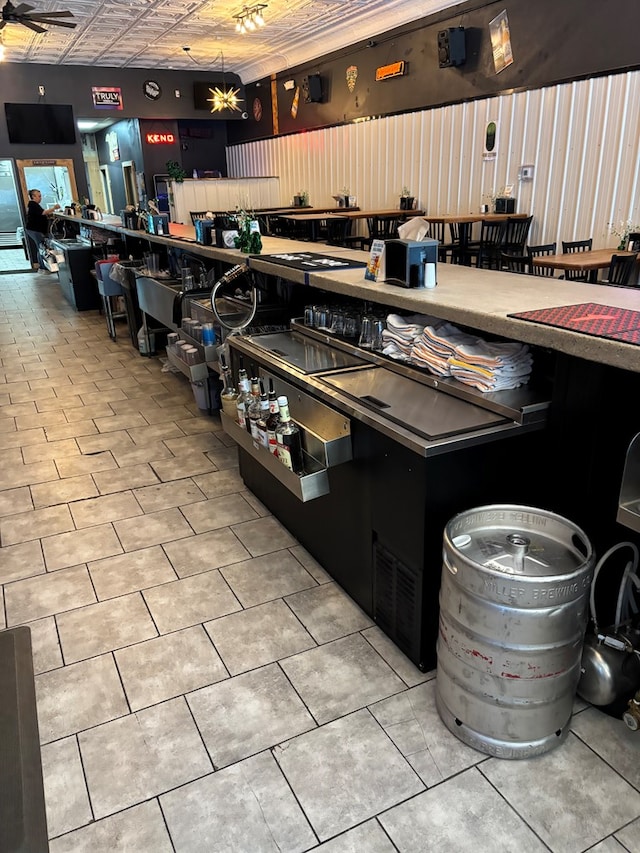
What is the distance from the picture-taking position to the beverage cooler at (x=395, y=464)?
215 cm

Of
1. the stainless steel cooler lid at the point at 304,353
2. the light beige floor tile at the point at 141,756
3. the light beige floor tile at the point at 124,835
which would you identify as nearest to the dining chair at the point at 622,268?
the stainless steel cooler lid at the point at 304,353

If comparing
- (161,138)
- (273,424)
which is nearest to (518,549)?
(273,424)

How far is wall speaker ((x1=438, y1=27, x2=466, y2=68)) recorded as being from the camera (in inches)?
317

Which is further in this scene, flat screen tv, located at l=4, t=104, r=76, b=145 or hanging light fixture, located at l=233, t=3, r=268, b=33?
flat screen tv, located at l=4, t=104, r=76, b=145

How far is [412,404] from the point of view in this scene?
7.86ft

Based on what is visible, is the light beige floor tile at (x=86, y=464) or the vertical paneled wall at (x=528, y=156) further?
the vertical paneled wall at (x=528, y=156)

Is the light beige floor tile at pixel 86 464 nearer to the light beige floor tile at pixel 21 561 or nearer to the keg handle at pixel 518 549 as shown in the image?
the light beige floor tile at pixel 21 561

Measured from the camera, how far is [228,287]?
4.54 meters

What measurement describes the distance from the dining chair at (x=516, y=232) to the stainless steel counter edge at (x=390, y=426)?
5220mm

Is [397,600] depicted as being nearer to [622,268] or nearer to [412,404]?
[412,404]

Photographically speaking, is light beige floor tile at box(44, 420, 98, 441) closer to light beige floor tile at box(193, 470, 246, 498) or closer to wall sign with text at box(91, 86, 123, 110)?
light beige floor tile at box(193, 470, 246, 498)

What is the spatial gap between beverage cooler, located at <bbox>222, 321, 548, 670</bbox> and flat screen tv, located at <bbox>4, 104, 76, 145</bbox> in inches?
496

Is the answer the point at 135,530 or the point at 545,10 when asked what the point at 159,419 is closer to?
the point at 135,530

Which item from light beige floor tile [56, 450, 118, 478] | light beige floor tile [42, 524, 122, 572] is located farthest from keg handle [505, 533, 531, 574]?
light beige floor tile [56, 450, 118, 478]
